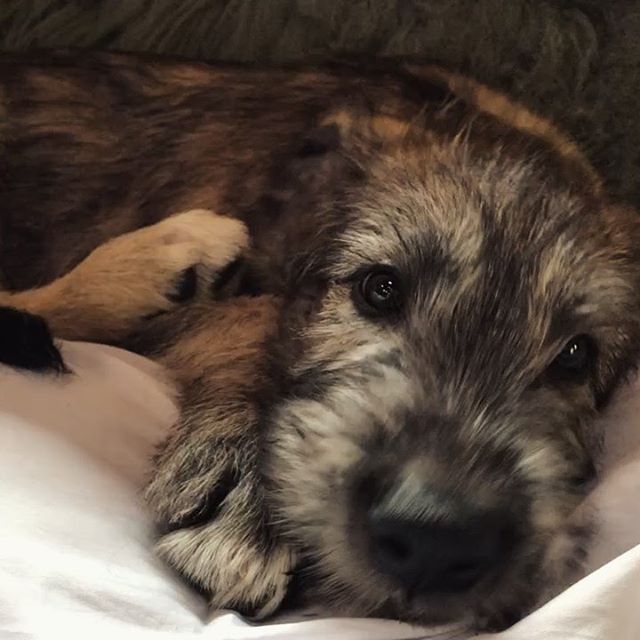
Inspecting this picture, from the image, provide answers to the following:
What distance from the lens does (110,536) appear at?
4.11 ft

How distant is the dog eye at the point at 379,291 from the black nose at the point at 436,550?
43 cm

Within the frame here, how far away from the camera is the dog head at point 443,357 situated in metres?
1.22

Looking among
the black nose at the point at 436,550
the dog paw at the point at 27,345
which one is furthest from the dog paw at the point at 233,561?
the dog paw at the point at 27,345

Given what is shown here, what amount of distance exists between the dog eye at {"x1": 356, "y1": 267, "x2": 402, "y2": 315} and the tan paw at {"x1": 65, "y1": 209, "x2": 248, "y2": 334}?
0.26m

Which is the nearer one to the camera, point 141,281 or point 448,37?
point 141,281

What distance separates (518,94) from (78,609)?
1508 millimetres

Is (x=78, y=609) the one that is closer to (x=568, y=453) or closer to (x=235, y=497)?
(x=235, y=497)

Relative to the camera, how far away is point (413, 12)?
219cm

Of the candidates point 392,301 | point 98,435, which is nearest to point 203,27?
point 392,301

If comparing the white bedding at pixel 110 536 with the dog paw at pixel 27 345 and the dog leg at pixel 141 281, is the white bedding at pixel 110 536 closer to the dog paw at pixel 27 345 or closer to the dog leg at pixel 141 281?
the dog paw at pixel 27 345

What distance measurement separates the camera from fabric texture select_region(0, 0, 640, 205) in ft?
7.11

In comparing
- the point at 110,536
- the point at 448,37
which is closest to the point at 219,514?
the point at 110,536

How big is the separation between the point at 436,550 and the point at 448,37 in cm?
133

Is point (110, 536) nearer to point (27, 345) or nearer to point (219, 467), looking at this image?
point (219, 467)
